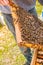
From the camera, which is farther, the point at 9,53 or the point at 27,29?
the point at 9,53

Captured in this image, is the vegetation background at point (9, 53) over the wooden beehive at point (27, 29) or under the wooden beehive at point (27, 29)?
under

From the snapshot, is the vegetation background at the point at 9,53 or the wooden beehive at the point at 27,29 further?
the vegetation background at the point at 9,53

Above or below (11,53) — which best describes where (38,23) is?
above

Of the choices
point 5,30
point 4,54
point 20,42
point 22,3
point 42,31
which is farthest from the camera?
point 5,30

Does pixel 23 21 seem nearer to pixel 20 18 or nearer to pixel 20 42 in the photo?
pixel 20 18

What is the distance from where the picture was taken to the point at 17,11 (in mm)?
1223

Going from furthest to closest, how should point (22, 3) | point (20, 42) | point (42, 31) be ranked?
point (22, 3)
point (42, 31)
point (20, 42)

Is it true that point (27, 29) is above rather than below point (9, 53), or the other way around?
above

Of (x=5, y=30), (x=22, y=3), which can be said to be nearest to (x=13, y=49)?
(x=5, y=30)

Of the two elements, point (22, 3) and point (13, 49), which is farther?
point (13, 49)

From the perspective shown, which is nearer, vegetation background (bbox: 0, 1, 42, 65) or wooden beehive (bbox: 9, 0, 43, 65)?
wooden beehive (bbox: 9, 0, 43, 65)

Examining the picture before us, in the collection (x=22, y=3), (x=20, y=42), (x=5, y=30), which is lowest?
(x=5, y=30)

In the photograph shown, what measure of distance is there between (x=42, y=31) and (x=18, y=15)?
0.64 feet

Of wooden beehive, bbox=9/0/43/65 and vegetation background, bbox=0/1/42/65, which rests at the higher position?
wooden beehive, bbox=9/0/43/65
